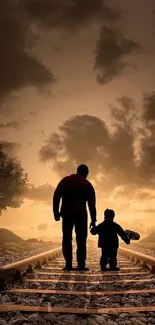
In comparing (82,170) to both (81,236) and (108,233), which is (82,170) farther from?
(108,233)

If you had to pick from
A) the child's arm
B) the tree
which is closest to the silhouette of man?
the child's arm

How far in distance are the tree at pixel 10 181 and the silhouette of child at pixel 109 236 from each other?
2525 centimetres

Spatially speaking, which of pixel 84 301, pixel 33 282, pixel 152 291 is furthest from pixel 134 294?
pixel 33 282

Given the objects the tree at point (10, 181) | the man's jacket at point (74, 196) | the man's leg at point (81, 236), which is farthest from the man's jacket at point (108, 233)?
the tree at point (10, 181)

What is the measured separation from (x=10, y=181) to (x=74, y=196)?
26.1m

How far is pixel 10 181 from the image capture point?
3209cm

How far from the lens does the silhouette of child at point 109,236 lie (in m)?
7.17

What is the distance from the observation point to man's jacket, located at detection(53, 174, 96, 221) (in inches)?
264

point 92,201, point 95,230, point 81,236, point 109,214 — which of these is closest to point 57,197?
point 92,201

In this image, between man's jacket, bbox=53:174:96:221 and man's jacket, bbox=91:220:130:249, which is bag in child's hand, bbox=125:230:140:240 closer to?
man's jacket, bbox=91:220:130:249

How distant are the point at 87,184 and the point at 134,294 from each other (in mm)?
2552

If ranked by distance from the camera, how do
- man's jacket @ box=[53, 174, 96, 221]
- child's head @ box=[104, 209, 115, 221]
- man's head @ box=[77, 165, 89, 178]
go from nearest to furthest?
1. man's jacket @ box=[53, 174, 96, 221]
2. man's head @ box=[77, 165, 89, 178]
3. child's head @ box=[104, 209, 115, 221]

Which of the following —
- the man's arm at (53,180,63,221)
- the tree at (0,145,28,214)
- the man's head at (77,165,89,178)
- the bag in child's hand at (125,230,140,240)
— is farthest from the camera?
the tree at (0,145,28,214)

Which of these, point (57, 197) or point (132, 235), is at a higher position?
point (57, 197)
